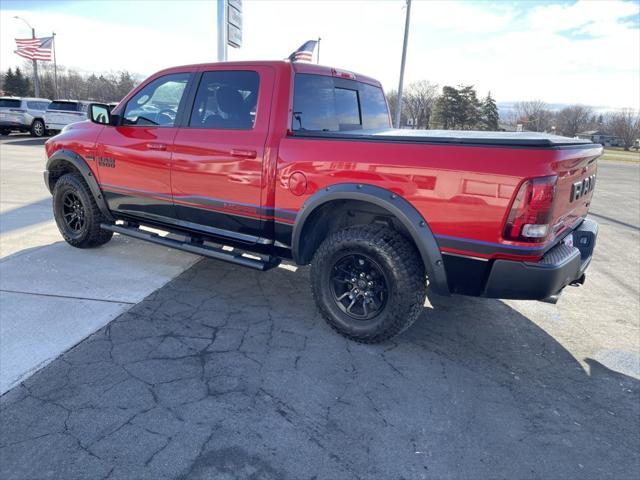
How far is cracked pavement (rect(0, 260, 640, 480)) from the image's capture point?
2.24 m

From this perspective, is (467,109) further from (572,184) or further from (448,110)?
(572,184)

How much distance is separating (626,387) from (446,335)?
1.21 metres

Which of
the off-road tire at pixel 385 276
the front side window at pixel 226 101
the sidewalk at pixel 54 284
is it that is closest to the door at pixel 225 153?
the front side window at pixel 226 101

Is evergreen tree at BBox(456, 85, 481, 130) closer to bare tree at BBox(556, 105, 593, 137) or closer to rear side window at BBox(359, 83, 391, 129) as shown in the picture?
bare tree at BBox(556, 105, 593, 137)

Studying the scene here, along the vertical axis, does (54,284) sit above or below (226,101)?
below

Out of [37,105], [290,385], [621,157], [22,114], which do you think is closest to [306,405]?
[290,385]

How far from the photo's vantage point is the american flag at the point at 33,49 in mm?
24938

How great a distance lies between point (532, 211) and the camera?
8.56 feet

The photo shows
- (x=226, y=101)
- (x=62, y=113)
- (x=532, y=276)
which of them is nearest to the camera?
(x=532, y=276)

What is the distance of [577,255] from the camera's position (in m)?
3.04

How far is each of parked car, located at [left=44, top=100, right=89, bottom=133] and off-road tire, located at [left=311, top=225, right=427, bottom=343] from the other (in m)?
19.5

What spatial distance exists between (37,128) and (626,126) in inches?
2611

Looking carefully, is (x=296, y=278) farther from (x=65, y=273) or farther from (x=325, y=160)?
(x=65, y=273)

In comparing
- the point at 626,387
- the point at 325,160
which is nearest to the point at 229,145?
the point at 325,160
